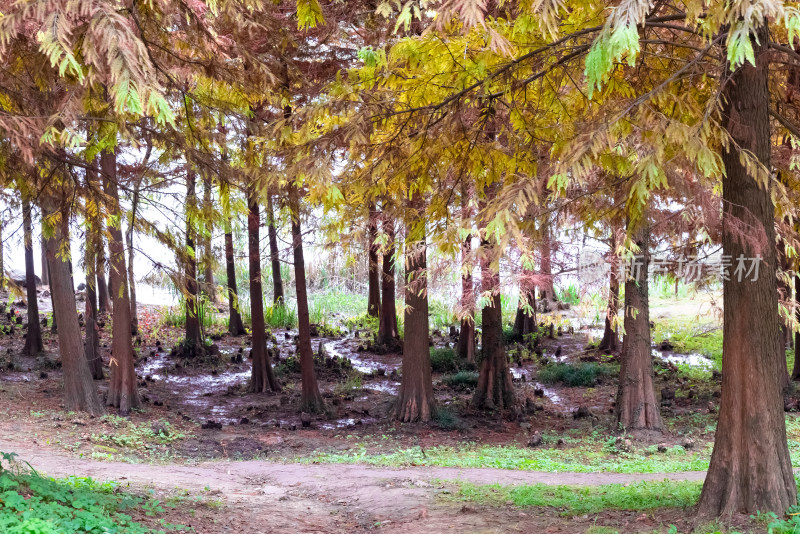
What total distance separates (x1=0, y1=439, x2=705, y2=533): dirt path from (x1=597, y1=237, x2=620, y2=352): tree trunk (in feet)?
12.2

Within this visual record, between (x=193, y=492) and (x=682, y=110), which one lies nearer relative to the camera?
(x=682, y=110)

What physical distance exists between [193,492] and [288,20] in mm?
8790

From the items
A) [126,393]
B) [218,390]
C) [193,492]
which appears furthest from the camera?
[218,390]

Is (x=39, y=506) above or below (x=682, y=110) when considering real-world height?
below

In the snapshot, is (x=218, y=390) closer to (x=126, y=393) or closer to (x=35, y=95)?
(x=126, y=393)

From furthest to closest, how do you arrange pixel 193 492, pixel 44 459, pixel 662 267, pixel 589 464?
pixel 662 267
pixel 589 464
pixel 44 459
pixel 193 492

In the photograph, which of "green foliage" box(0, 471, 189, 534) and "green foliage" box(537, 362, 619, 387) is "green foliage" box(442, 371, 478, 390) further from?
"green foliage" box(0, 471, 189, 534)

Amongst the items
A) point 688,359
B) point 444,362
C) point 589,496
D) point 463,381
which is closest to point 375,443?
point 589,496

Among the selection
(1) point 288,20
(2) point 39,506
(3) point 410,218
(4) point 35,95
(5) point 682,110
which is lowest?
(2) point 39,506

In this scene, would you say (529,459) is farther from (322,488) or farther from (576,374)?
(576,374)

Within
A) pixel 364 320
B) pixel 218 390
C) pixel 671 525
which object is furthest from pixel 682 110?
pixel 364 320

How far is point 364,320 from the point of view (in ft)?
88.1

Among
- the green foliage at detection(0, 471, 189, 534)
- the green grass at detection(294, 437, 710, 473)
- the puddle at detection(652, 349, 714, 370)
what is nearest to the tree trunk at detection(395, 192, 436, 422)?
the green grass at detection(294, 437, 710, 473)

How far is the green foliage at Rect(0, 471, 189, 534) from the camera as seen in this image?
14.7 ft
